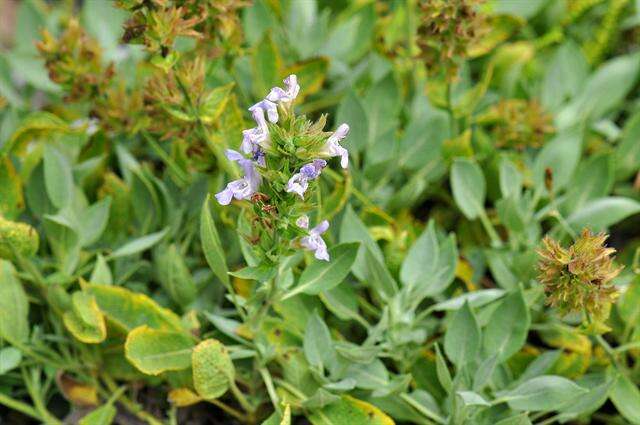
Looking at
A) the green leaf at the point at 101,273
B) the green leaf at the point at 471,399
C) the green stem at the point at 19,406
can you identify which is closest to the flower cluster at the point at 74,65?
the green leaf at the point at 101,273

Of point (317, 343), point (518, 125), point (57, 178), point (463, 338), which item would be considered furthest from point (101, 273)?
point (518, 125)

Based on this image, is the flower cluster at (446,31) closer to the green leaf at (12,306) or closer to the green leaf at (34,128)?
the green leaf at (34,128)

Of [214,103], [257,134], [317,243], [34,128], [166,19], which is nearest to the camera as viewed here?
[257,134]

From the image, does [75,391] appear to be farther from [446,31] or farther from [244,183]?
[446,31]

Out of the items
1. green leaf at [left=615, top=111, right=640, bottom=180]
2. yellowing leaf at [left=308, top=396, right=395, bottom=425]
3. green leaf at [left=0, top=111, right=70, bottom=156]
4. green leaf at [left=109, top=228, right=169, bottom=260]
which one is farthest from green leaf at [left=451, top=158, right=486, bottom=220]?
green leaf at [left=0, top=111, right=70, bottom=156]

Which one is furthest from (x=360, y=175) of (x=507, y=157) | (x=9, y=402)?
(x=9, y=402)
